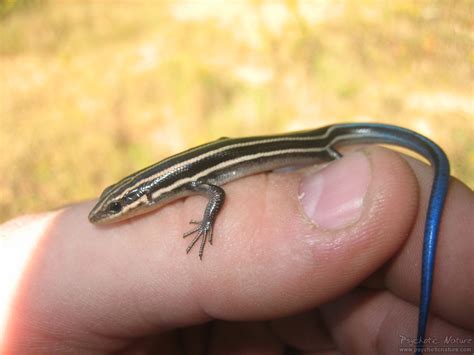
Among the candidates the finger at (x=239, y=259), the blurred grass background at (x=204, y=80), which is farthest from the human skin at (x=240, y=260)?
the blurred grass background at (x=204, y=80)

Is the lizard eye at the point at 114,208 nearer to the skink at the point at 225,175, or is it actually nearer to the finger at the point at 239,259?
the skink at the point at 225,175

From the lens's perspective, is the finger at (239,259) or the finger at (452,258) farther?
the finger at (452,258)

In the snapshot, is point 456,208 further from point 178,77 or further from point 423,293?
point 178,77

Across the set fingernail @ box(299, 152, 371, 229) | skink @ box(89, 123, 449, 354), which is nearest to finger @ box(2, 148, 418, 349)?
fingernail @ box(299, 152, 371, 229)

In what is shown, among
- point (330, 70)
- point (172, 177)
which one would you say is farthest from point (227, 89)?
point (172, 177)

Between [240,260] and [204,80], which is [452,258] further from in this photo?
[204,80]

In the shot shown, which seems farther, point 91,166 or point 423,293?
point 91,166

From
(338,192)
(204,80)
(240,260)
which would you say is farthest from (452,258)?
(204,80)
